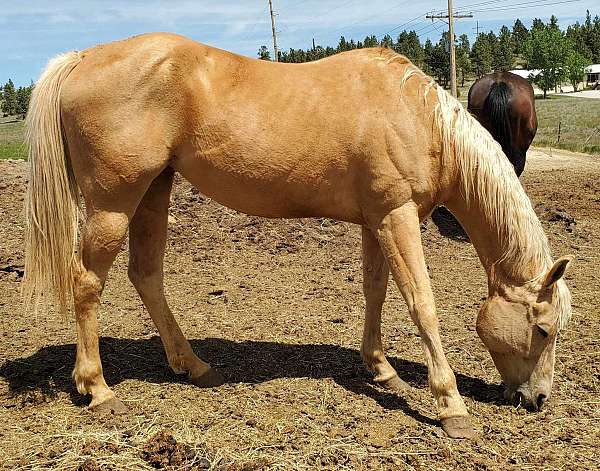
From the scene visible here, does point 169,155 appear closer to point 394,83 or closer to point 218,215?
point 394,83

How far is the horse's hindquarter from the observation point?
312cm

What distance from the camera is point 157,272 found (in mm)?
3775

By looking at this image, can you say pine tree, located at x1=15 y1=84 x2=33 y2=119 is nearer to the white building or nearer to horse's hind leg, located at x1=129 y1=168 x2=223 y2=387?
horse's hind leg, located at x1=129 y1=168 x2=223 y2=387

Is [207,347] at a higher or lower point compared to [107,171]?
lower

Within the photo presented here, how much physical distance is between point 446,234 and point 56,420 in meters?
5.84

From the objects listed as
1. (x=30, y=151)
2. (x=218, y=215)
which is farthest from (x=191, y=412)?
(x=218, y=215)

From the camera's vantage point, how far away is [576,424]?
316cm

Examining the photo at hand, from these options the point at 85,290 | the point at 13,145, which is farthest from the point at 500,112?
the point at 13,145

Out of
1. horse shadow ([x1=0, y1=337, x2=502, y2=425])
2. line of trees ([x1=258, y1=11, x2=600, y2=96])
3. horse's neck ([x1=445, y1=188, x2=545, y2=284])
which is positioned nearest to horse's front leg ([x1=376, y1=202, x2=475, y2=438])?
horse shadow ([x1=0, y1=337, x2=502, y2=425])

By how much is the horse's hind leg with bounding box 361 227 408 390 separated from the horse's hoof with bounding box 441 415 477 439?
0.60 meters

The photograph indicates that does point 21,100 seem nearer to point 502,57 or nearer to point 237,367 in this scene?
point 502,57

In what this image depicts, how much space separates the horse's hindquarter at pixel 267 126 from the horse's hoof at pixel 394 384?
122 cm

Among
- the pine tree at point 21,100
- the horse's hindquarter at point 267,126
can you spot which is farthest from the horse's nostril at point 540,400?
the pine tree at point 21,100

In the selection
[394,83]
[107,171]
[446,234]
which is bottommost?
[446,234]
